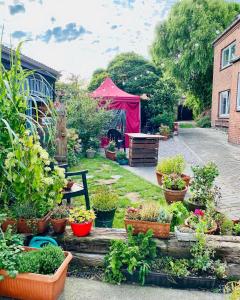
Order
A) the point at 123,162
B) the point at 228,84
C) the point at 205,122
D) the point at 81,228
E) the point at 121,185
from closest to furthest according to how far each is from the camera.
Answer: the point at 81,228, the point at 121,185, the point at 123,162, the point at 228,84, the point at 205,122

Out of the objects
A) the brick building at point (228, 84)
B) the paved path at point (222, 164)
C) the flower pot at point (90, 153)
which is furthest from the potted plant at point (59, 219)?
the brick building at point (228, 84)

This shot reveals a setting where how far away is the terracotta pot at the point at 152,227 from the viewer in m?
3.23

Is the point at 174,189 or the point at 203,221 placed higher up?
the point at 203,221

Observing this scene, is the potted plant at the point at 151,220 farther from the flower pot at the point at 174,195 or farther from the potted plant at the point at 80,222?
the flower pot at the point at 174,195

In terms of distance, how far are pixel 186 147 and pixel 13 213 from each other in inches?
397

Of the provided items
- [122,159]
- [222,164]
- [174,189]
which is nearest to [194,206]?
[174,189]

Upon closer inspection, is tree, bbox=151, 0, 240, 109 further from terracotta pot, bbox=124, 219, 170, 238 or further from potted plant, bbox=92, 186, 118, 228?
terracotta pot, bbox=124, 219, 170, 238

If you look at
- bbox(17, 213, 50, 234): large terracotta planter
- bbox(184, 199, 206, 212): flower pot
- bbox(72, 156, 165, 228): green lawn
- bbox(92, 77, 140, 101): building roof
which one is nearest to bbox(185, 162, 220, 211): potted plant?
bbox(184, 199, 206, 212): flower pot

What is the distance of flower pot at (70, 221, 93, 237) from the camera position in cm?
328

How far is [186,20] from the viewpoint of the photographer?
69.3ft

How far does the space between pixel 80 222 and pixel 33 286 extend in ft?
2.93

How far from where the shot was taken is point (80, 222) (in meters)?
3.30

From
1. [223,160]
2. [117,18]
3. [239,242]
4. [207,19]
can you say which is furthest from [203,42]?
[239,242]

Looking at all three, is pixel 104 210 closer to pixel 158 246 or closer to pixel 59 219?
pixel 59 219
